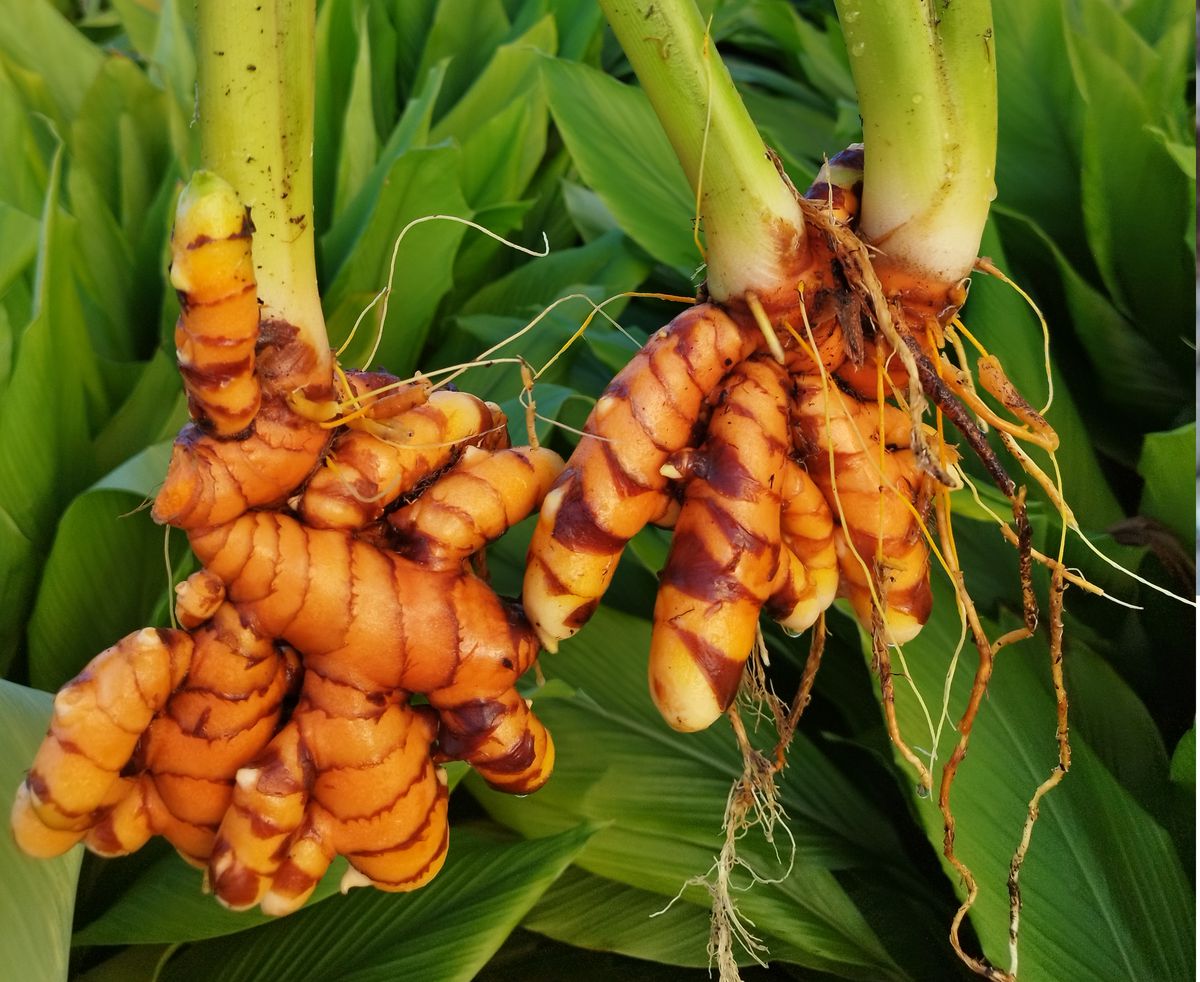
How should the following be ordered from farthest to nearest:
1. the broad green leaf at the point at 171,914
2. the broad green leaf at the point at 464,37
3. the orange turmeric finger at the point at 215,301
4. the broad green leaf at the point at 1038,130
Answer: the broad green leaf at the point at 464,37, the broad green leaf at the point at 1038,130, the broad green leaf at the point at 171,914, the orange turmeric finger at the point at 215,301

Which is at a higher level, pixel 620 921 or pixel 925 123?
pixel 925 123

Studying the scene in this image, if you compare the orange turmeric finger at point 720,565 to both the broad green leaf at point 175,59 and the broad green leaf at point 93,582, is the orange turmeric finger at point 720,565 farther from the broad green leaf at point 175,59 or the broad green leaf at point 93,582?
the broad green leaf at point 175,59

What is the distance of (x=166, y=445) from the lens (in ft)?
1.95

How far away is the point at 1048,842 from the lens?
65cm

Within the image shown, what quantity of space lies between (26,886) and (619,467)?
0.32 meters

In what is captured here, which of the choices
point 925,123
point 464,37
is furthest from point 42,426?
point 464,37

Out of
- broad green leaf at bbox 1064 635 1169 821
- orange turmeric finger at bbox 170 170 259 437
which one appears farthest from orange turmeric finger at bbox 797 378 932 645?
broad green leaf at bbox 1064 635 1169 821

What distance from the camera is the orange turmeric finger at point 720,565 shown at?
1.36 ft

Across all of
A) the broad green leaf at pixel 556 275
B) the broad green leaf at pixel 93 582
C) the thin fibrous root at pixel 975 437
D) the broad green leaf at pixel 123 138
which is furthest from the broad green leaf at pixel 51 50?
the thin fibrous root at pixel 975 437

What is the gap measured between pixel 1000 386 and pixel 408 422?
0.26 metres

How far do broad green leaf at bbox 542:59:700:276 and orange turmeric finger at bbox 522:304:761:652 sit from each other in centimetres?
49

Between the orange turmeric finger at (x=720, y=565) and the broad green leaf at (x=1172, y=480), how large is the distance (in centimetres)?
42

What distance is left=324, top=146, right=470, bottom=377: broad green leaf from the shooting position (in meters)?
0.81

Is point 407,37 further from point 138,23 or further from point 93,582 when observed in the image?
point 93,582
